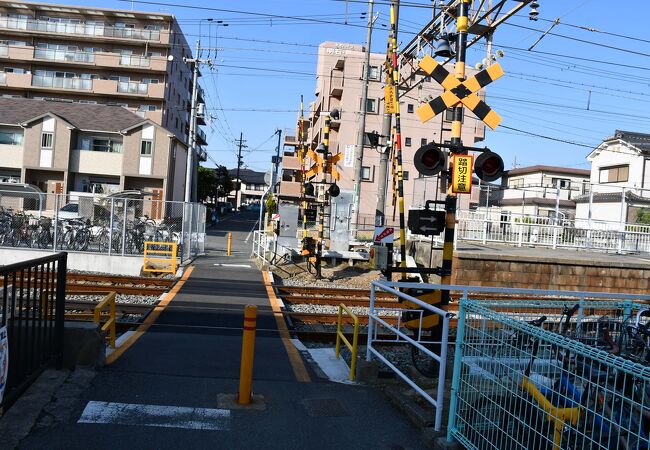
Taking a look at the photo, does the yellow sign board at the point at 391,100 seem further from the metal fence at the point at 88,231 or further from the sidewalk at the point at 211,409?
the metal fence at the point at 88,231

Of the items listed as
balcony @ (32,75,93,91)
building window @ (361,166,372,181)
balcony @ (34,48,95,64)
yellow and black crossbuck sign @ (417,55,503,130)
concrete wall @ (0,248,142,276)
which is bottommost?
concrete wall @ (0,248,142,276)

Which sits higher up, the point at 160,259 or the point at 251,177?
the point at 251,177

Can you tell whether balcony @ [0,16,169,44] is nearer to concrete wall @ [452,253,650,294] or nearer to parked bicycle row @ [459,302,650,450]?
concrete wall @ [452,253,650,294]

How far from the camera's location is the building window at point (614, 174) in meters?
36.4

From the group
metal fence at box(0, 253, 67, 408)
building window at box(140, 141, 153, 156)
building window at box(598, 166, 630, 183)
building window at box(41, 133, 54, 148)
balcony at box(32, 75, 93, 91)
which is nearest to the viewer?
metal fence at box(0, 253, 67, 408)

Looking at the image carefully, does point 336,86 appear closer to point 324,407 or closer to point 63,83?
point 63,83

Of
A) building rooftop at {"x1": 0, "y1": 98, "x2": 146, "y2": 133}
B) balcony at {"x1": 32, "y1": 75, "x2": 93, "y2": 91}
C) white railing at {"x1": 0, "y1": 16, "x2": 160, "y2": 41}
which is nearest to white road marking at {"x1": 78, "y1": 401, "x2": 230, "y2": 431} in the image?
building rooftop at {"x1": 0, "y1": 98, "x2": 146, "y2": 133}

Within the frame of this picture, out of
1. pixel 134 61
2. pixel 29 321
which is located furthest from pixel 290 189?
pixel 29 321

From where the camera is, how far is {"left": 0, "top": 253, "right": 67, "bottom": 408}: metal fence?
4.31 m

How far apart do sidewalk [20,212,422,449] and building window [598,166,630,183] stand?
34.5m

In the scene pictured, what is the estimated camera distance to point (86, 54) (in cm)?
4772

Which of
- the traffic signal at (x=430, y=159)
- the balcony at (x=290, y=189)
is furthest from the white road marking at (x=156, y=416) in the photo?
the balcony at (x=290, y=189)

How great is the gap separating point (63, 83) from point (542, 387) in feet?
170

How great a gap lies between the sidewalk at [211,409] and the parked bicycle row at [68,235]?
10.0 meters
